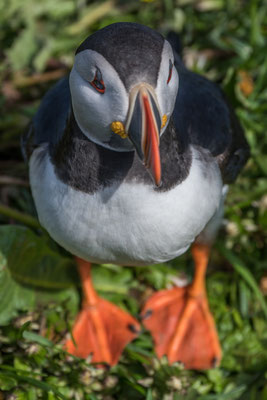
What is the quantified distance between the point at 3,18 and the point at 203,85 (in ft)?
5.76

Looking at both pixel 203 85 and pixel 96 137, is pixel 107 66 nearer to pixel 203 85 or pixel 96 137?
pixel 96 137

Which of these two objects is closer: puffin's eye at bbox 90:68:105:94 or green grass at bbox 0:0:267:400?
puffin's eye at bbox 90:68:105:94

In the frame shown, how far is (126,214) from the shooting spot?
1.93m

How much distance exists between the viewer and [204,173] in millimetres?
2109

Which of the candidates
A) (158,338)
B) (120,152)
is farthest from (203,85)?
(158,338)

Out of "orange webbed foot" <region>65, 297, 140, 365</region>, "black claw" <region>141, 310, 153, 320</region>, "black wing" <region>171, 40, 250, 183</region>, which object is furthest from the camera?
"black claw" <region>141, 310, 153, 320</region>

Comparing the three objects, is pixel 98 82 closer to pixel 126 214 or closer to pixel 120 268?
pixel 126 214

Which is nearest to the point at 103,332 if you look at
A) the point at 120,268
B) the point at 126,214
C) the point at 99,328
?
the point at 99,328

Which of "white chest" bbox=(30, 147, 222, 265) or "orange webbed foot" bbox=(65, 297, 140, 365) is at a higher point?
"white chest" bbox=(30, 147, 222, 265)

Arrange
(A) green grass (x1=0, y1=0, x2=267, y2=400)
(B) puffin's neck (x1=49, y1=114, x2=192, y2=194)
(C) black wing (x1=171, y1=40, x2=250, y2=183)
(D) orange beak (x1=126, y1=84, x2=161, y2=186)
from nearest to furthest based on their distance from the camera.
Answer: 1. (D) orange beak (x1=126, y1=84, x2=161, y2=186)
2. (B) puffin's neck (x1=49, y1=114, x2=192, y2=194)
3. (C) black wing (x1=171, y1=40, x2=250, y2=183)
4. (A) green grass (x1=0, y1=0, x2=267, y2=400)

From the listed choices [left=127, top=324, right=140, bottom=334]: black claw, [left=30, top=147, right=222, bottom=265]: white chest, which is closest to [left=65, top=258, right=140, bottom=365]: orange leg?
[left=127, top=324, right=140, bottom=334]: black claw

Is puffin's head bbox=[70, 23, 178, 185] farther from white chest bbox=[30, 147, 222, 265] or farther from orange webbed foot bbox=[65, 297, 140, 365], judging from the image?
orange webbed foot bbox=[65, 297, 140, 365]

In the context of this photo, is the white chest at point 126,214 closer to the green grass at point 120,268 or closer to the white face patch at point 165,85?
the white face patch at point 165,85

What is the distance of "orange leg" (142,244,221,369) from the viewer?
110 inches
